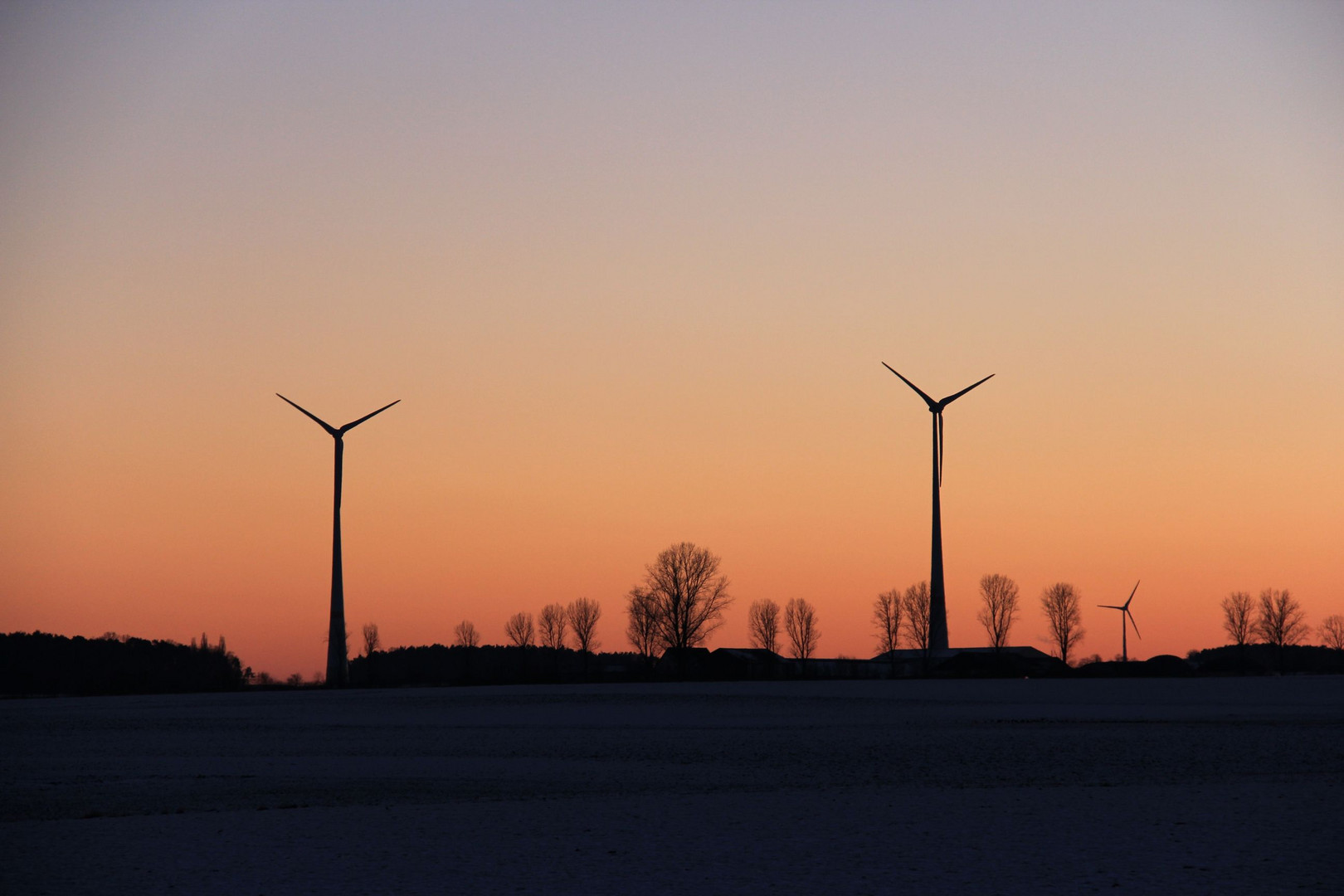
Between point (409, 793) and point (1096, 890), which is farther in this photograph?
point (409, 793)

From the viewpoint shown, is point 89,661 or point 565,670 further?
point 89,661

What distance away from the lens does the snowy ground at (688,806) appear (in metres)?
18.5

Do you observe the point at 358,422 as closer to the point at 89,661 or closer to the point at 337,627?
the point at 337,627

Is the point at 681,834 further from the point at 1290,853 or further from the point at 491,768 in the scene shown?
the point at 491,768

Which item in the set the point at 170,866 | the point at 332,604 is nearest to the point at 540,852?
the point at 170,866

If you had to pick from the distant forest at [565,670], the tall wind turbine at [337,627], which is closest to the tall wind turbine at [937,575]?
the distant forest at [565,670]

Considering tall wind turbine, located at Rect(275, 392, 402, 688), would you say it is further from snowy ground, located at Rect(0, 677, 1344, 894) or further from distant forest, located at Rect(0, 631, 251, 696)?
snowy ground, located at Rect(0, 677, 1344, 894)

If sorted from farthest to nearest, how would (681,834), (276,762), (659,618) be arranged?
1. (659,618)
2. (276,762)
3. (681,834)

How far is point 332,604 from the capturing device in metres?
108

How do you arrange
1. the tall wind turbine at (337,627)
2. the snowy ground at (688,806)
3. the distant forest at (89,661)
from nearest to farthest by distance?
the snowy ground at (688,806)
the tall wind turbine at (337,627)
the distant forest at (89,661)

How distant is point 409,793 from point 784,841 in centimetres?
970

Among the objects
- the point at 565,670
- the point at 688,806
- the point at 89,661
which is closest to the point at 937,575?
the point at 565,670

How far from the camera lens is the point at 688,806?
25.5 meters

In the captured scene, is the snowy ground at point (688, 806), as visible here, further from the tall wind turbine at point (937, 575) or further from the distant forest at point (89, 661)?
the distant forest at point (89, 661)
